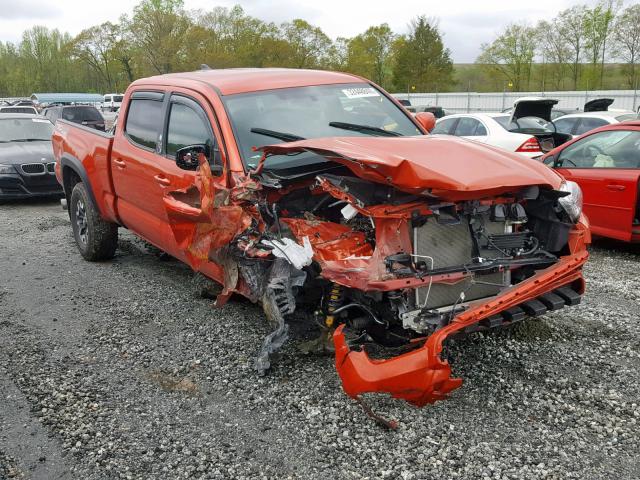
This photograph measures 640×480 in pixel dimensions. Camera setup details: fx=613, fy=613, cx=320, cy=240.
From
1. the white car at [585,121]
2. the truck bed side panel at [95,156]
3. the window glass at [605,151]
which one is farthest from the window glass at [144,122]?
the white car at [585,121]

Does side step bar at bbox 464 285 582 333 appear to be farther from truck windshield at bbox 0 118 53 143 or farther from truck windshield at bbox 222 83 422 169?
truck windshield at bbox 0 118 53 143

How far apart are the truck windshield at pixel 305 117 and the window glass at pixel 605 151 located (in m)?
2.76

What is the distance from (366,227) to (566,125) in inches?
446

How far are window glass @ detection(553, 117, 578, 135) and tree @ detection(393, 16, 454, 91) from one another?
4033 centimetres

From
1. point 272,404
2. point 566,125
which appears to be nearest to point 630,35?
point 566,125

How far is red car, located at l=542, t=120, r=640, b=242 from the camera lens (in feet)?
20.5

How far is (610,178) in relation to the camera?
642 centimetres

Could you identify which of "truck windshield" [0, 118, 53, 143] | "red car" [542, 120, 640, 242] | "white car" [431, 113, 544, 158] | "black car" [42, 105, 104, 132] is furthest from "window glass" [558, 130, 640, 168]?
"black car" [42, 105, 104, 132]

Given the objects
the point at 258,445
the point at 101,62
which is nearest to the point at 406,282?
the point at 258,445

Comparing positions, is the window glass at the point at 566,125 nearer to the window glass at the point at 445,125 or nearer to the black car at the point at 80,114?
the window glass at the point at 445,125

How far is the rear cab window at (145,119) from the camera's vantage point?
17.6 feet

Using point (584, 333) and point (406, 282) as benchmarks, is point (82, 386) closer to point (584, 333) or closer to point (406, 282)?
point (406, 282)

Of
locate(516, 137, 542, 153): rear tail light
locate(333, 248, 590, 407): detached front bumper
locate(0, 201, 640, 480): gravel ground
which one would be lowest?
locate(0, 201, 640, 480): gravel ground

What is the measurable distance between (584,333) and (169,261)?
174 inches
